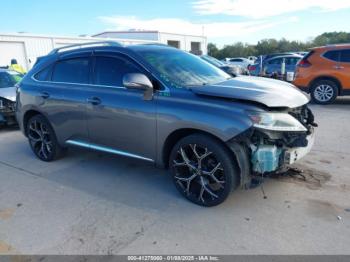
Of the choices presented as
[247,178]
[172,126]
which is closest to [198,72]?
[172,126]

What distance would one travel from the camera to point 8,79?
8617mm

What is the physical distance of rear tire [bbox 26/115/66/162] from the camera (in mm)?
5098

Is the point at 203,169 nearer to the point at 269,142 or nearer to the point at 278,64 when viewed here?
the point at 269,142

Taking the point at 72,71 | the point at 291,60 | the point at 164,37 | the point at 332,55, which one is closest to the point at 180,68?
the point at 72,71

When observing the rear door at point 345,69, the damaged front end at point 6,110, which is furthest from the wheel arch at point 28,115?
the rear door at point 345,69

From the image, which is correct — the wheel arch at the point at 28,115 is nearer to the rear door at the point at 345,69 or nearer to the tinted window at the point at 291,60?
the rear door at the point at 345,69

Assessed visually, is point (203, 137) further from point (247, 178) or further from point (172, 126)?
point (247, 178)

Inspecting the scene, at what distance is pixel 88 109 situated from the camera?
4285 millimetres

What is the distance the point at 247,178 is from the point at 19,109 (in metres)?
4.28

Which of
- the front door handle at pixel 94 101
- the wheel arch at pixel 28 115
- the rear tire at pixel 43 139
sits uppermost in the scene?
the front door handle at pixel 94 101

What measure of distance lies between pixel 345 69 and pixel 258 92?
721 cm

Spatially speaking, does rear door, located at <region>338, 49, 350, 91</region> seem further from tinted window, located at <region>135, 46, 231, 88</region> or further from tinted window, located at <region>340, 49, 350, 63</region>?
tinted window, located at <region>135, 46, 231, 88</region>

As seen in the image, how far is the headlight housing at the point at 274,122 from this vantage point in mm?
3061

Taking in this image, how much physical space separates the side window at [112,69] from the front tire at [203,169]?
118 centimetres
